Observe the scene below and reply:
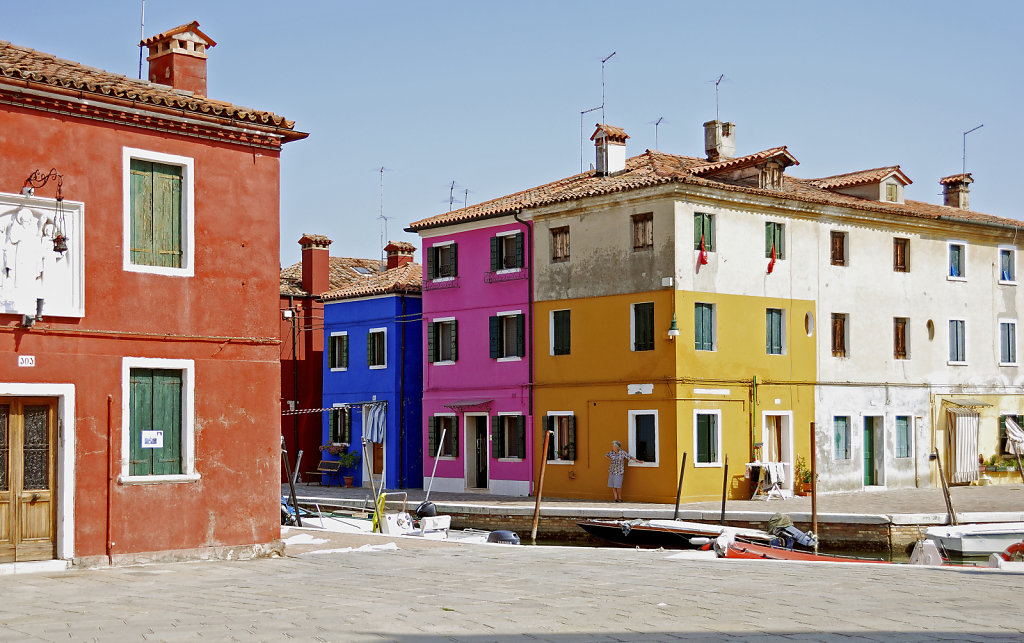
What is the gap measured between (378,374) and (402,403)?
1446 millimetres

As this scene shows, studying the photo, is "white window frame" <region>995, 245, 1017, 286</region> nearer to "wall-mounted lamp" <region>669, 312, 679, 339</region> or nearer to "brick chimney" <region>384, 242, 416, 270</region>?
"wall-mounted lamp" <region>669, 312, 679, 339</region>

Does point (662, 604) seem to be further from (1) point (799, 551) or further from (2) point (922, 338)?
(2) point (922, 338)

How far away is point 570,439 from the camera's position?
33.6 metres

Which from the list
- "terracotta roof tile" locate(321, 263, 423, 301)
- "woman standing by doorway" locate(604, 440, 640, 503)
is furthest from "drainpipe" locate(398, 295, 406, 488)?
"woman standing by doorway" locate(604, 440, 640, 503)

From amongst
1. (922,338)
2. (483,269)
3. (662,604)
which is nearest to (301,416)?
(483,269)

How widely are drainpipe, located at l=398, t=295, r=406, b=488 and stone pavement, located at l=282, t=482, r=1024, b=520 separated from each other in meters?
2.19

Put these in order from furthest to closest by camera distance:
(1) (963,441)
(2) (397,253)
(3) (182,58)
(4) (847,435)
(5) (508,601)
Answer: (2) (397,253)
(1) (963,441)
(4) (847,435)
(3) (182,58)
(5) (508,601)

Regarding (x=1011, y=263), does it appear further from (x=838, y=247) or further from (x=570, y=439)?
(x=570, y=439)

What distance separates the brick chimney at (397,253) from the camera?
151 feet

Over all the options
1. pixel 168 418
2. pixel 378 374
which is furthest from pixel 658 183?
pixel 168 418

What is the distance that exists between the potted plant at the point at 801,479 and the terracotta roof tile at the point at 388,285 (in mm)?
13247

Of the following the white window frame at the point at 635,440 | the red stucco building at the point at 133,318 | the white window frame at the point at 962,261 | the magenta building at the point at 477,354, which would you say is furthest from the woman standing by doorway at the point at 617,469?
the red stucco building at the point at 133,318

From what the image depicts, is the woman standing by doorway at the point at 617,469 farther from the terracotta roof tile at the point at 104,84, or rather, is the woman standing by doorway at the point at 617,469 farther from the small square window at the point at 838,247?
the terracotta roof tile at the point at 104,84

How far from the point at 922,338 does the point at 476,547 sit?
73.8ft
